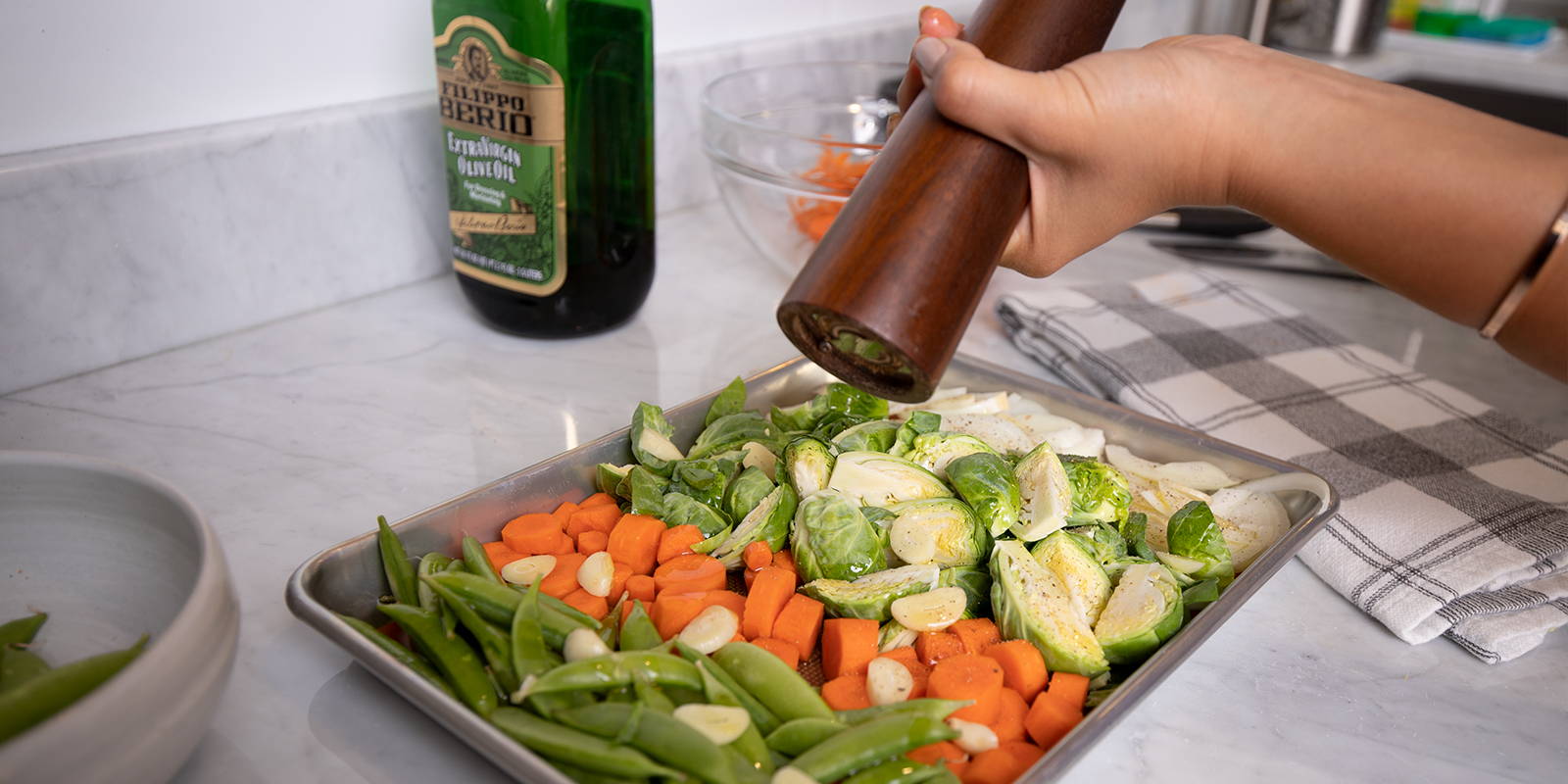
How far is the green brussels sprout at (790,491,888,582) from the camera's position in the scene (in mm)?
795

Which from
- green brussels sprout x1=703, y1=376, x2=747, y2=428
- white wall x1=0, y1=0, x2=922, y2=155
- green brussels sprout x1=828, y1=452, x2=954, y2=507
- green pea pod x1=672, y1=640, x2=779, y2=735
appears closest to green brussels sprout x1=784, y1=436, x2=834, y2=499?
green brussels sprout x1=828, y1=452, x2=954, y2=507

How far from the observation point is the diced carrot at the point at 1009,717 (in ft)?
2.22

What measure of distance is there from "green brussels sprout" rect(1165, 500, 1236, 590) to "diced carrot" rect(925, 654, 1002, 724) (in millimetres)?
218

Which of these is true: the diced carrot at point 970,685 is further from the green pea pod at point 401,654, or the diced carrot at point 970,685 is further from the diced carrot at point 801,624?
the green pea pod at point 401,654

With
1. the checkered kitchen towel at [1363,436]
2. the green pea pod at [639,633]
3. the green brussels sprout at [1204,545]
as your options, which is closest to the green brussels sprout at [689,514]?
the green pea pod at [639,633]

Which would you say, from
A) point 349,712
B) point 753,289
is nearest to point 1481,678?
point 349,712

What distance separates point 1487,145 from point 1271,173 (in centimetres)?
14

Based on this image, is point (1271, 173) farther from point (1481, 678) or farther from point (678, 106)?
point (678, 106)

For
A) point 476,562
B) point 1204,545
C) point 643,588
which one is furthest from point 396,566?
point 1204,545

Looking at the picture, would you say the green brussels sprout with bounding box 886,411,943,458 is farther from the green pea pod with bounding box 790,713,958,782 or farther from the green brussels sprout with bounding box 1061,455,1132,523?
the green pea pod with bounding box 790,713,958,782

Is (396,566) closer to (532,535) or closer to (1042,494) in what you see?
(532,535)

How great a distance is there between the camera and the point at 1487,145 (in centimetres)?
73

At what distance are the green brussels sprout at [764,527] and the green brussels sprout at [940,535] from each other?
0.08 metres

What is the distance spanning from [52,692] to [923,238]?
0.52 meters
